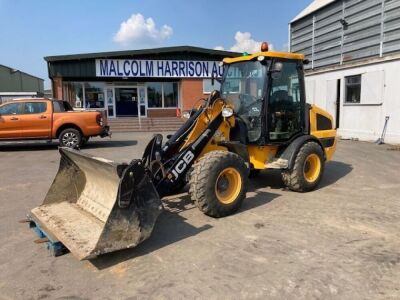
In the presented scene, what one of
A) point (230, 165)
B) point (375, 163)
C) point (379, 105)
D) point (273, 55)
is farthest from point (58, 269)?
point (379, 105)

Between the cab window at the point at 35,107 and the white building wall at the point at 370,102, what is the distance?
11566mm

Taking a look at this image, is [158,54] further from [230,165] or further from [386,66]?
[230,165]

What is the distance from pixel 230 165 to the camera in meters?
5.21

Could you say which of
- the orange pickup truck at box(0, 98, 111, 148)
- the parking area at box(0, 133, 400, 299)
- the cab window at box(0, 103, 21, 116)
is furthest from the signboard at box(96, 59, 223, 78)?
the parking area at box(0, 133, 400, 299)

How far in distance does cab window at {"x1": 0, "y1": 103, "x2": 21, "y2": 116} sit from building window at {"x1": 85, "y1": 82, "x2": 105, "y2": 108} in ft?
33.0

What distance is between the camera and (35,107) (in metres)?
13.0

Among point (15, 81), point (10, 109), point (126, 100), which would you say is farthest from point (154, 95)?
point (15, 81)

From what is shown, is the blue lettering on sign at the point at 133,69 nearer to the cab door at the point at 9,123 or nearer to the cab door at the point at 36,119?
the cab door at the point at 36,119

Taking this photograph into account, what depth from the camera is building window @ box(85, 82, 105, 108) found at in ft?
74.9

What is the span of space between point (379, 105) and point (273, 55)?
9.21m

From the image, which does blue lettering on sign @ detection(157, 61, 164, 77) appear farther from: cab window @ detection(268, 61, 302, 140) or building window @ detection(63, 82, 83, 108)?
cab window @ detection(268, 61, 302, 140)

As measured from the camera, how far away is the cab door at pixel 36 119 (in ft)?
42.1

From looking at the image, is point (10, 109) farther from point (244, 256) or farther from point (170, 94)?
point (170, 94)

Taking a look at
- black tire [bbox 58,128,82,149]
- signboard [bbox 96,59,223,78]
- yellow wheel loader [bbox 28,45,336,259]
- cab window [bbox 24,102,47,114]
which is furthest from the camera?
signboard [bbox 96,59,223,78]
